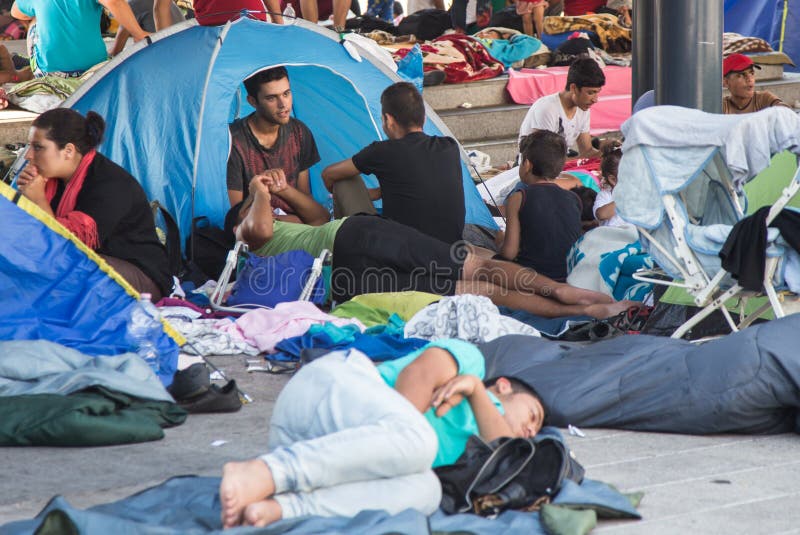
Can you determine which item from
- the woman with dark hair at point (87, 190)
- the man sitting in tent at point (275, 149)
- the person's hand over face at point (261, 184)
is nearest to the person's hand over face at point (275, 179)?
the person's hand over face at point (261, 184)

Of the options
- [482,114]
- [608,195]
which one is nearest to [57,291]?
[608,195]

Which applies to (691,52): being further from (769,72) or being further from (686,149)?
(769,72)

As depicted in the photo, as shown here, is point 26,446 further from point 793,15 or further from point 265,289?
point 793,15

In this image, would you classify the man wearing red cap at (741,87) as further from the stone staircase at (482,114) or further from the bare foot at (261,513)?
the bare foot at (261,513)

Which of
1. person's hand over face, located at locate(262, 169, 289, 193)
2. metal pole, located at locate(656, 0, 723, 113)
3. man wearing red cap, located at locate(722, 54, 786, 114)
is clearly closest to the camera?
metal pole, located at locate(656, 0, 723, 113)

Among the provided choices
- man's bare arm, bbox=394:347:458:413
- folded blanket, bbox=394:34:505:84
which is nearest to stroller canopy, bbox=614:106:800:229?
man's bare arm, bbox=394:347:458:413

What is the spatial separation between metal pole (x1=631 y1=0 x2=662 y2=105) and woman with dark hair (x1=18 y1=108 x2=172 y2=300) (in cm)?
383

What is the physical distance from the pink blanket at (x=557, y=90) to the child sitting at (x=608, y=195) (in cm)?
344

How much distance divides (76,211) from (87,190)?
12 cm

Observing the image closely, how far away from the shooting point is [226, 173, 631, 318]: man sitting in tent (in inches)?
224

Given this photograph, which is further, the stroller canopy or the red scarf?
the red scarf

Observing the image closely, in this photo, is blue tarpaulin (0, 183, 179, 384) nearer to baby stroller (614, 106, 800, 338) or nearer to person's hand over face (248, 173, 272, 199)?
person's hand over face (248, 173, 272, 199)

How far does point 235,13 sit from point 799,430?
422 centimetres

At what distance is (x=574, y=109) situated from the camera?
27.2 ft
